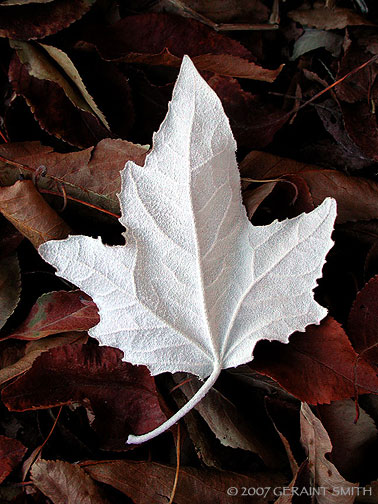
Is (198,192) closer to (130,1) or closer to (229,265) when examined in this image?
(229,265)

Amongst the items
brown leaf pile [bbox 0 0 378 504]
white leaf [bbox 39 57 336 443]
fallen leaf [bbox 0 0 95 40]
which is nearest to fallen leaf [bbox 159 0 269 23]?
brown leaf pile [bbox 0 0 378 504]

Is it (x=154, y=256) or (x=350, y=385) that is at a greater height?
(x=154, y=256)

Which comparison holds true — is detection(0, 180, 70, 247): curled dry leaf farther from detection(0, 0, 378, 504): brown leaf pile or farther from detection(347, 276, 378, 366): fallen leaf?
detection(347, 276, 378, 366): fallen leaf

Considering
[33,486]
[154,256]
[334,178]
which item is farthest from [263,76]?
[33,486]

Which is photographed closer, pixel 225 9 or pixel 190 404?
pixel 190 404

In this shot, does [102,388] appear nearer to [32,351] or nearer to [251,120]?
[32,351]

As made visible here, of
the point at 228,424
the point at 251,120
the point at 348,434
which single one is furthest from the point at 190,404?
the point at 251,120

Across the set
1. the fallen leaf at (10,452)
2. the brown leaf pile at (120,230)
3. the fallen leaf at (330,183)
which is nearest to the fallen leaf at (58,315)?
the brown leaf pile at (120,230)
